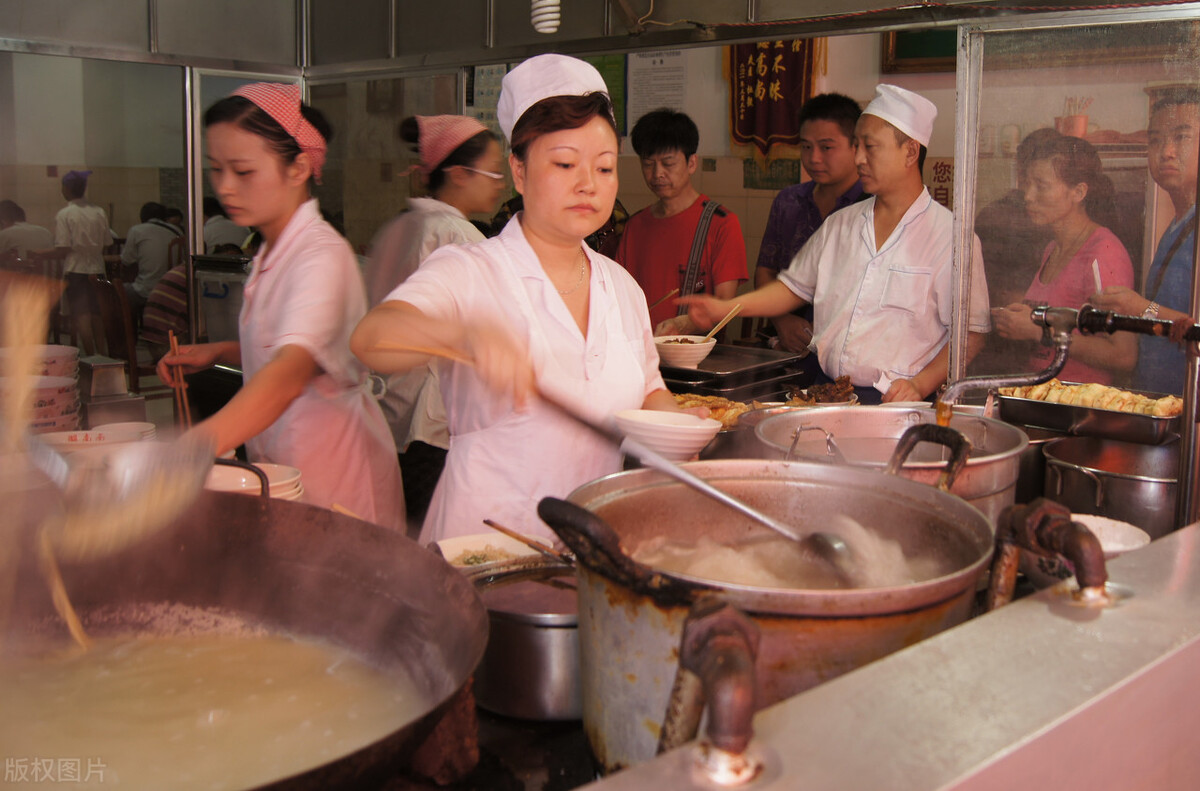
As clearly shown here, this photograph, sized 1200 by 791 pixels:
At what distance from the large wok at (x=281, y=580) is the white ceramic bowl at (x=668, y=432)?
0.67 metres

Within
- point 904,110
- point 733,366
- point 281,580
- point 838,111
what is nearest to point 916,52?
point 838,111

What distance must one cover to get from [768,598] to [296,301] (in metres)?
1.82

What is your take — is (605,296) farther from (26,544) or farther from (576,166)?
(26,544)

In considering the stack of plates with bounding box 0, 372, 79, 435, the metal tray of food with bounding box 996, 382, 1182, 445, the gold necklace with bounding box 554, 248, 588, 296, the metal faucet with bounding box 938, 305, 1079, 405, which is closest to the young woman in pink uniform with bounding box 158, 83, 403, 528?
the stack of plates with bounding box 0, 372, 79, 435

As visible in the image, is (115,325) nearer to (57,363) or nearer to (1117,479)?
(57,363)

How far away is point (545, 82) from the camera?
203 centimetres

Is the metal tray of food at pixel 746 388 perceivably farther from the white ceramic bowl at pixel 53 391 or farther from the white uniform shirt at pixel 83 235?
the white uniform shirt at pixel 83 235

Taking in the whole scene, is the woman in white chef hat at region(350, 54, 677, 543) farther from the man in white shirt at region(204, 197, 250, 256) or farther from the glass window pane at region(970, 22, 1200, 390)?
the man in white shirt at region(204, 197, 250, 256)

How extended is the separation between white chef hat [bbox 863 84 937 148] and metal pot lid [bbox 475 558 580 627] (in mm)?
2538

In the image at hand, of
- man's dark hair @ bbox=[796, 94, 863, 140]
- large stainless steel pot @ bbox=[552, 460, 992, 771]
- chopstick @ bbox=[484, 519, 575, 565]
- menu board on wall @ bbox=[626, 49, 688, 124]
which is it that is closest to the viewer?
large stainless steel pot @ bbox=[552, 460, 992, 771]

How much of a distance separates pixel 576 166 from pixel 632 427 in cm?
59

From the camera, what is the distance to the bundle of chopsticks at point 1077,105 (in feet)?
9.74

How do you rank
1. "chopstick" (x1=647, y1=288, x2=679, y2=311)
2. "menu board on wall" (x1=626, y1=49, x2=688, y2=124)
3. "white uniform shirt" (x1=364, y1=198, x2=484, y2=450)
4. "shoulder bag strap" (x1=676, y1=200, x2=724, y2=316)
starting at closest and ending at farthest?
1. "white uniform shirt" (x1=364, y1=198, x2=484, y2=450)
2. "chopstick" (x1=647, y1=288, x2=679, y2=311)
3. "shoulder bag strap" (x1=676, y1=200, x2=724, y2=316)
4. "menu board on wall" (x1=626, y1=49, x2=688, y2=124)

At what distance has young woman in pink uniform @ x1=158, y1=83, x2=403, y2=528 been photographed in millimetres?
2348
